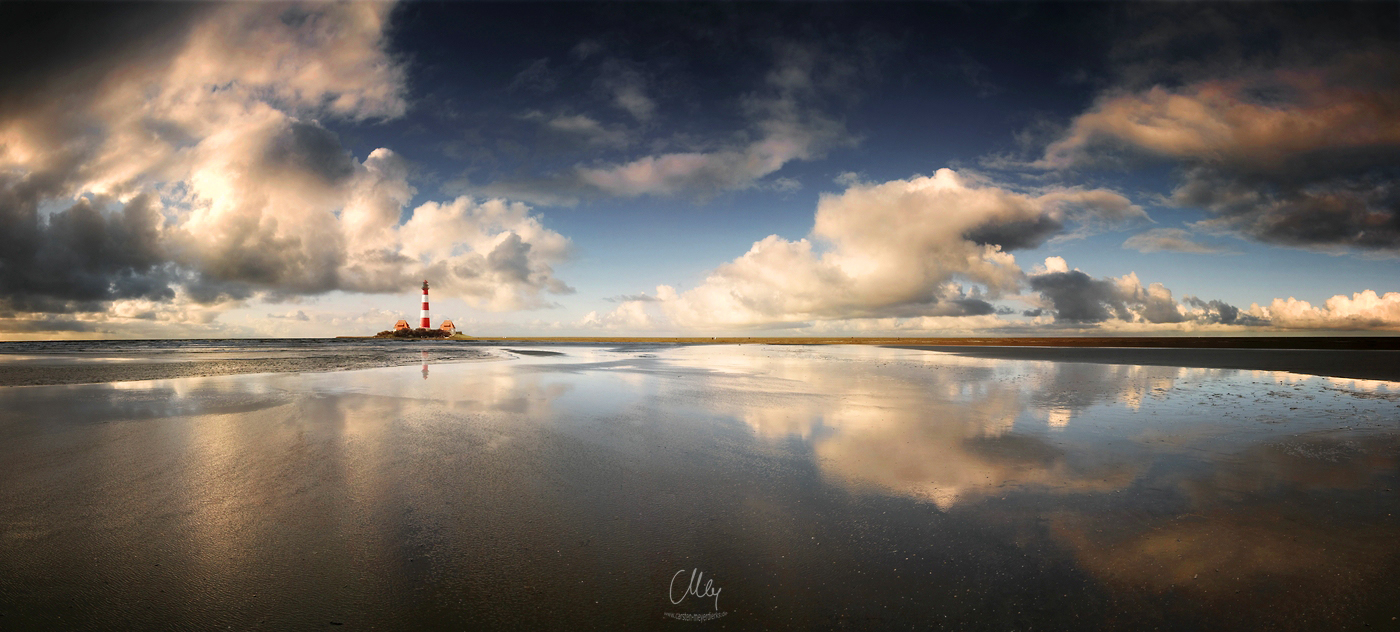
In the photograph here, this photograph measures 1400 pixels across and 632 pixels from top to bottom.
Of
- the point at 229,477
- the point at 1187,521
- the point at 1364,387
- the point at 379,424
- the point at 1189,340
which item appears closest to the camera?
the point at 1187,521

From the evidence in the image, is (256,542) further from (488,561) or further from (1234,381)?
(1234,381)

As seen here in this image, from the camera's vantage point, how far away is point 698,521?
5.74 meters

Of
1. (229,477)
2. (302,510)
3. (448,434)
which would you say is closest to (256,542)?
(302,510)

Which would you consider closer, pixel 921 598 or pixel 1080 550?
pixel 921 598

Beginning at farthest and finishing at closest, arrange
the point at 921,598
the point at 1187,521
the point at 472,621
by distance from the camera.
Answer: the point at 1187,521 < the point at 921,598 < the point at 472,621

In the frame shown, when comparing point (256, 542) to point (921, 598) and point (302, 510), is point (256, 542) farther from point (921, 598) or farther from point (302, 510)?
point (921, 598)

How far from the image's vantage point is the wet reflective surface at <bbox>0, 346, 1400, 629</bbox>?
13.2 feet

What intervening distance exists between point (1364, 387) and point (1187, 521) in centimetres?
2279

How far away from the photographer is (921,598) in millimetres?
4105

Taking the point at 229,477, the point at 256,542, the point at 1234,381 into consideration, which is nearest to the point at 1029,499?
the point at 256,542

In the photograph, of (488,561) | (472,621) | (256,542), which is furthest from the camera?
(256,542)

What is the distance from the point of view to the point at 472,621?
379cm

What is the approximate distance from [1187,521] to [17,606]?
1080 cm

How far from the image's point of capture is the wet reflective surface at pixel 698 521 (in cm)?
403
